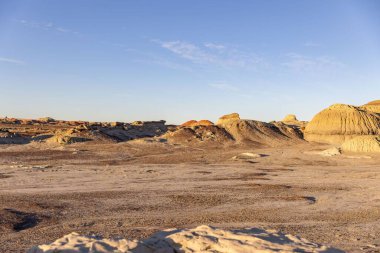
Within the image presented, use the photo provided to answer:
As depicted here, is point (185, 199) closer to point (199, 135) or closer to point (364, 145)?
point (364, 145)

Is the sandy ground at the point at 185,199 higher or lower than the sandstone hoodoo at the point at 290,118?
lower

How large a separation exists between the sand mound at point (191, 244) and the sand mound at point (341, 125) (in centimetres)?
4805

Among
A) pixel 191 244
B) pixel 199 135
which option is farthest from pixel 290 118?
pixel 191 244

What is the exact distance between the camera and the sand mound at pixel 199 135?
163 feet

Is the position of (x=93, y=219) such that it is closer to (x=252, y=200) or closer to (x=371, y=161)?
(x=252, y=200)

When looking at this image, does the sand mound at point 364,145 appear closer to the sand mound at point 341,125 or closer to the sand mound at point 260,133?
the sand mound at point 341,125

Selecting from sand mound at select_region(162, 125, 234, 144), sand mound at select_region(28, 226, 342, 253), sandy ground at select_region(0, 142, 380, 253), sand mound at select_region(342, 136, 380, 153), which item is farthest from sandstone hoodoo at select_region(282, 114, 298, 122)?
sand mound at select_region(28, 226, 342, 253)

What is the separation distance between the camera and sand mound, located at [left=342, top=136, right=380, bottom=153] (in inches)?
1639

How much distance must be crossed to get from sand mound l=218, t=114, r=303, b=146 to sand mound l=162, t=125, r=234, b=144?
153 cm

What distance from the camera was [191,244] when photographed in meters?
7.32

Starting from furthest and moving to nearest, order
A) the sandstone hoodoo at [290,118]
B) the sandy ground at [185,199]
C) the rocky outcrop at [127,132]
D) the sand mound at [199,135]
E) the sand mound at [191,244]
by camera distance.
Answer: the sandstone hoodoo at [290,118] < the rocky outcrop at [127,132] < the sand mound at [199,135] < the sandy ground at [185,199] < the sand mound at [191,244]

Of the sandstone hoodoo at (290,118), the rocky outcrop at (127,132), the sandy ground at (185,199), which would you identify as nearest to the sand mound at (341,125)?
the sandy ground at (185,199)

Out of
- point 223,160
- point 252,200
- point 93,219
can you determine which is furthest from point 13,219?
point 223,160

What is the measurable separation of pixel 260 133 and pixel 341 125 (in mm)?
10616
